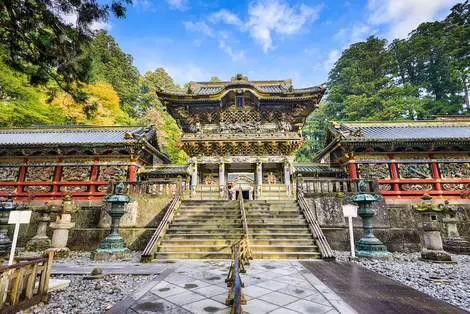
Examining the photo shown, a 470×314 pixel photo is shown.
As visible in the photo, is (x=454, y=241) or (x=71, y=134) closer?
(x=454, y=241)

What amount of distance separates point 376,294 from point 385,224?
22.1 ft

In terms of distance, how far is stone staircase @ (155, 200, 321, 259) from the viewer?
7.32 meters

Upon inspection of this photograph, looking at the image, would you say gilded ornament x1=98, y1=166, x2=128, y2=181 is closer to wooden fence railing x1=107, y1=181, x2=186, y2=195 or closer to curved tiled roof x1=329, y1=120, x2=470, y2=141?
wooden fence railing x1=107, y1=181, x2=186, y2=195

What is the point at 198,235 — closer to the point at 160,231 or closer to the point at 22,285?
the point at 160,231

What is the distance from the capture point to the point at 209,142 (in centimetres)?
1461

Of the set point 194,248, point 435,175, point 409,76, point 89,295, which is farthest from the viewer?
point 409,76

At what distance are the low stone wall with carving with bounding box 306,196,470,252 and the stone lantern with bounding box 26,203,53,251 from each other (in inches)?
461

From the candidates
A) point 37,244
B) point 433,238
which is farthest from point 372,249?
point 37,244

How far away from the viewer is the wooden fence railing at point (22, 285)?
9.77 feet

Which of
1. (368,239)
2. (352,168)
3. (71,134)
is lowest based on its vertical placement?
(368,239)

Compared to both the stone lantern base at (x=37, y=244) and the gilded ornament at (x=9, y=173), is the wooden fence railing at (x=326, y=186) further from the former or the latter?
the gilded ornament at (x=9, y=173)

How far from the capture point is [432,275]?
17.9 feet

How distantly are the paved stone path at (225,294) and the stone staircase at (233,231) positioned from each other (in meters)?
1.70

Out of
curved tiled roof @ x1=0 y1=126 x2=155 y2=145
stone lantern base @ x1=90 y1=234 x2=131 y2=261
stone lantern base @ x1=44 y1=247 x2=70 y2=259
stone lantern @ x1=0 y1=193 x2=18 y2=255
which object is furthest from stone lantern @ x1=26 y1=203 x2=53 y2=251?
curved tiled roof @ x1=0 y1=126 x2=155 y2=145
